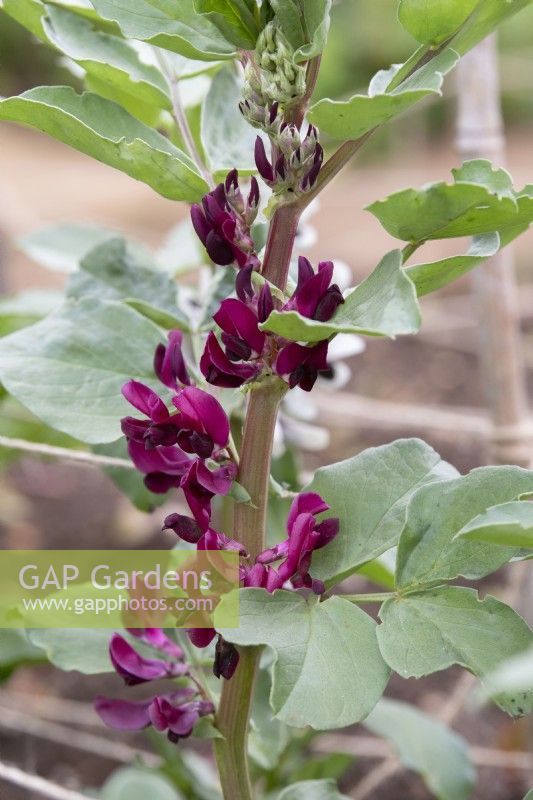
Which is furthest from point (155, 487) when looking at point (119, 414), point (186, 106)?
point (186, 106)

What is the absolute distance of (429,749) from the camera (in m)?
0.75

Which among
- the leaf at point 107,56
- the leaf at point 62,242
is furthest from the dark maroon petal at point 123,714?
the leaf at point 62,242

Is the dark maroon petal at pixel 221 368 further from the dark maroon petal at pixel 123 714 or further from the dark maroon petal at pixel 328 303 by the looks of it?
the dark maroon petal at pixel 123 714

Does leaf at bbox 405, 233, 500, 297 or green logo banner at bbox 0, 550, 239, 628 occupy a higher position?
leaf at bbox 405, 233, 500, 297

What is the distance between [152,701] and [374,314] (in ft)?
0.78

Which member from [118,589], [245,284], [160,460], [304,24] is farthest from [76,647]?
[304,24]

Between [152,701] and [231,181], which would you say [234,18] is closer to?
[231,181]

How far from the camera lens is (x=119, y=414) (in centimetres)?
49

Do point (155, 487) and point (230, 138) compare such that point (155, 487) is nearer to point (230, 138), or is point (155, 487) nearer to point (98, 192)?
point (230, 138)

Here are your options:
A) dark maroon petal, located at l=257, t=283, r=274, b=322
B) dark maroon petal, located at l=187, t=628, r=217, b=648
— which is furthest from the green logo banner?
dark maroon petal, located at l=257, t=283, r=274, b=322

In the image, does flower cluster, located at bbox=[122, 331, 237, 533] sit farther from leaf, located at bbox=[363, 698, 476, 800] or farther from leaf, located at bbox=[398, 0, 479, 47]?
leaf, located at bbox=[363, 698, 476, 800]

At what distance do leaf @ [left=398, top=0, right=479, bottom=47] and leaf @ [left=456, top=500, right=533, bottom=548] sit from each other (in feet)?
0.64

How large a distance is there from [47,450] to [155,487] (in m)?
0.20

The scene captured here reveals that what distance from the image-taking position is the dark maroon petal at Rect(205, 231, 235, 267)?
1.32 ft
